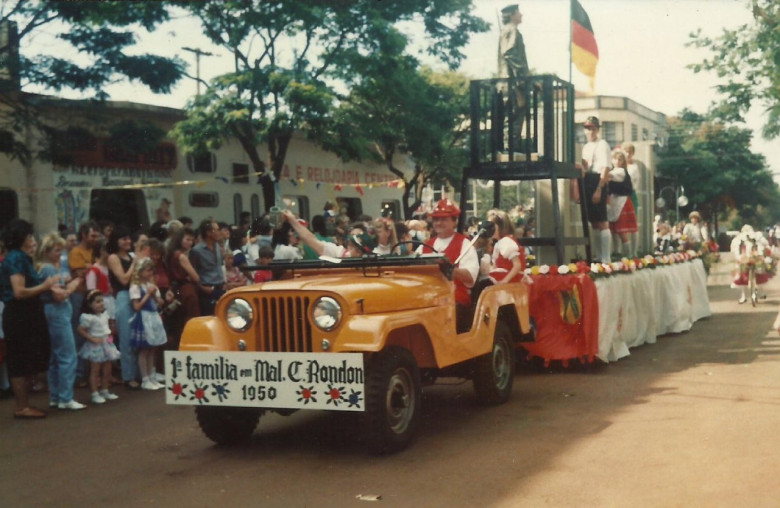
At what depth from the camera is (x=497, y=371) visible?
8.52 metres

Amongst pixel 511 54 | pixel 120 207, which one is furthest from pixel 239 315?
pixel 120 207

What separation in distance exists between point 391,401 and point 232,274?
6463 millimetres

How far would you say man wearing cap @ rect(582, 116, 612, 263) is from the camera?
13422mm

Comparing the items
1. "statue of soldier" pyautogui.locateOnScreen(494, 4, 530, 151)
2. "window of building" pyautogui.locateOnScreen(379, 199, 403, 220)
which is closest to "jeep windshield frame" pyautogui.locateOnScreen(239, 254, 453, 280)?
"statue of soldier" pyautogui.locateOnScreen(494, 4, 530, 151)

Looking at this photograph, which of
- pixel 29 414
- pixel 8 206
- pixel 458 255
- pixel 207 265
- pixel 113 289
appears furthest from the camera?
pixel 8 206

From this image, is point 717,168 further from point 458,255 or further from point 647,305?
point 458,255

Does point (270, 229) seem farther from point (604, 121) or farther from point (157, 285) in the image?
point (604, 121)

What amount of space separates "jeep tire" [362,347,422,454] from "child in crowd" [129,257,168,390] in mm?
4214

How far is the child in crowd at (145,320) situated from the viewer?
9.90m

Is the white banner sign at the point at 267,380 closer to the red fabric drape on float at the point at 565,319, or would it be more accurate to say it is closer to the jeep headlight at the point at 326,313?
the jeep headlight at the point at 326,313

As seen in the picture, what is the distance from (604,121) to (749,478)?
211 ft

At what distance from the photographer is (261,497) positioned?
553cm

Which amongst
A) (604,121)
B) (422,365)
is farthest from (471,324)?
(604,121)

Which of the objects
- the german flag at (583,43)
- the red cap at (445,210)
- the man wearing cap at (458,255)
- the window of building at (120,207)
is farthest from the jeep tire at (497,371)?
the window of building at (120,207)
